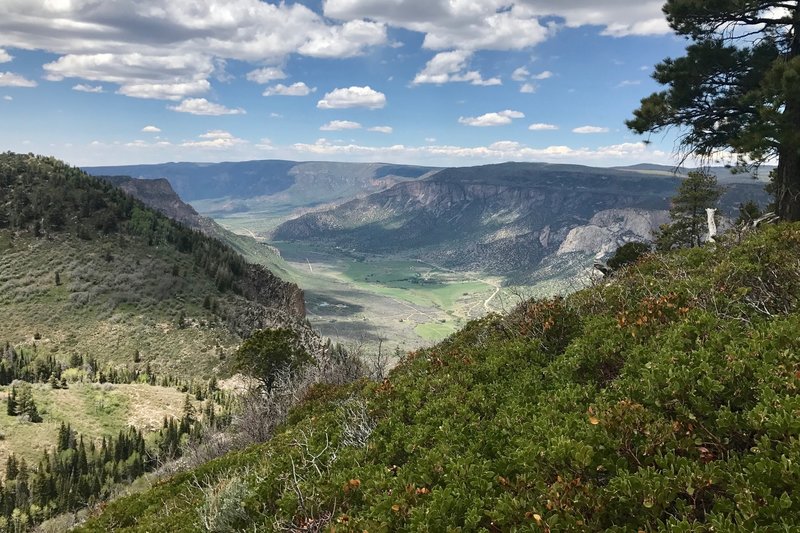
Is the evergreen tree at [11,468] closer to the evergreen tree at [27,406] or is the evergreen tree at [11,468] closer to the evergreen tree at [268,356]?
the evergreen tree at [27,406]

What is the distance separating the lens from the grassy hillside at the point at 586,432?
4.38m

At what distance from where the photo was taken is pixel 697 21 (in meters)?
17.5

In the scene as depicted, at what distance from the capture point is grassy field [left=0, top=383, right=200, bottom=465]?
4116 centimetres

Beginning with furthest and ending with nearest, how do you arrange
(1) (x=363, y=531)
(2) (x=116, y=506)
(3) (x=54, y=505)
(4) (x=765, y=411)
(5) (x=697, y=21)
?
(3) (x=54, y=505), (5) (x=697, y=21), (2) (x=116, y=506), (1) (x=363, y=531), (4) (x=765, y=411)

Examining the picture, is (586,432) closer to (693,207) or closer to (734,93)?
(734,93)

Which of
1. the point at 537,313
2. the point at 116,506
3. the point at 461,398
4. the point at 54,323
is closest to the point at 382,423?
the point at 461,398

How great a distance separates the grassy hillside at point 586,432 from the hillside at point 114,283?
55306 millimetres

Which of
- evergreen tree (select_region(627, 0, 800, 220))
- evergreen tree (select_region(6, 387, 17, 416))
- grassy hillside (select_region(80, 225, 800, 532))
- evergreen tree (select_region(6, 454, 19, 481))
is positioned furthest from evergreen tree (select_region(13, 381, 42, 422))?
evergreen tree (select_region(627, 0, 800, 220))

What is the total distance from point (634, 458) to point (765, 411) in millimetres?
1306

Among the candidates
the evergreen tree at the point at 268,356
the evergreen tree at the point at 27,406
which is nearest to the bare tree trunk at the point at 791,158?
the evergreen tree at the point at 268,356

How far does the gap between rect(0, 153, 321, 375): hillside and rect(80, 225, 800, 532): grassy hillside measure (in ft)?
181

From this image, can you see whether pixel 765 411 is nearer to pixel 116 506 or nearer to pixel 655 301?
pixel 655 301

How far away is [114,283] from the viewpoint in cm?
9650

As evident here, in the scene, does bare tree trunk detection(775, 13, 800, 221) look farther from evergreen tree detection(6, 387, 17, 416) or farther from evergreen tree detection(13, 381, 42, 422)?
evergreen tree detection(6, 387, 17, 416)
